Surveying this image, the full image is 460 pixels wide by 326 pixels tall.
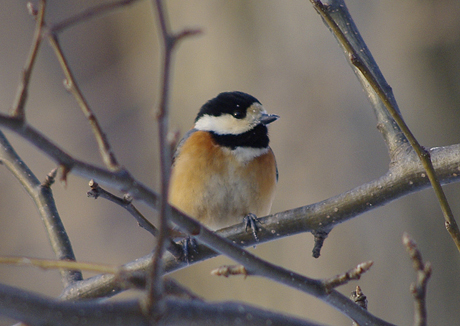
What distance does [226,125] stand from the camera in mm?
2857

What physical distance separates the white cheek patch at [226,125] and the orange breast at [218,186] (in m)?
0.13

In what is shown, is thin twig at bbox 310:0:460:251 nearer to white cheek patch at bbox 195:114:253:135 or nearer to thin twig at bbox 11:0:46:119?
thin twig at bbox 11:0:46:119

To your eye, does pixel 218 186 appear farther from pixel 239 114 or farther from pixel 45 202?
pixel 45 202

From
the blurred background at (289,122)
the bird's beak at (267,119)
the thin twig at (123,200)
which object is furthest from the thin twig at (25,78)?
the blurred background at (289,122)

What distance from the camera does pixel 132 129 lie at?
6398 millimetres

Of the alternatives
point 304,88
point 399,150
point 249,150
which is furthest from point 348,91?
point 399,150

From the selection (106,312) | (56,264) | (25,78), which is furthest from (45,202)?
(106,312)

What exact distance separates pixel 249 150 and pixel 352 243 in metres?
1.80

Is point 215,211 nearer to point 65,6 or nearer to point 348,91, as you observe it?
point 348,91

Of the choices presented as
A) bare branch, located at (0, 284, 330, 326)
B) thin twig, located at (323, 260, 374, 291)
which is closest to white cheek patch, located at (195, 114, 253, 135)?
thin twig, located at (323, 260, 374, 291)

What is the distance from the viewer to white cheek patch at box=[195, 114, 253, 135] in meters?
2.82

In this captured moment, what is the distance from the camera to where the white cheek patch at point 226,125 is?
282cm

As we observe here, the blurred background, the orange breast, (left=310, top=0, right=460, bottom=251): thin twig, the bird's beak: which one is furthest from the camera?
the blurred background

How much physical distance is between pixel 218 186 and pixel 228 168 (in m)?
0.11
